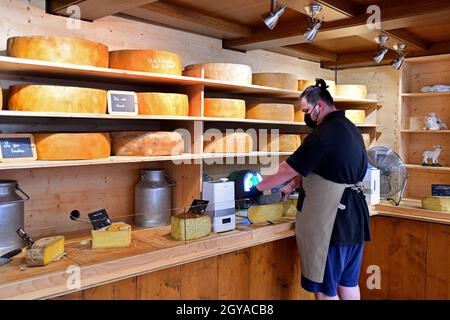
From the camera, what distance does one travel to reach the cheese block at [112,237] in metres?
2.08

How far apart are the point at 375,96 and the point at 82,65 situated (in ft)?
11.9

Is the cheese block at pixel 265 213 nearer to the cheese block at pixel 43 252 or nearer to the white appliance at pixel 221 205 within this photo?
the white appliance at pixel 221 205

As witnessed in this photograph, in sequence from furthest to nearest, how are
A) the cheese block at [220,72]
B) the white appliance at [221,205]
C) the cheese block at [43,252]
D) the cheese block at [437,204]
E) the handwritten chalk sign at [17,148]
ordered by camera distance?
1. the cheese block at [437,204]
2. the cheese block at [220,72]
3. the white appliance at [221,205]
4. the handwritten chalk sign at [17,148]
5. the cheese block at [43,252]

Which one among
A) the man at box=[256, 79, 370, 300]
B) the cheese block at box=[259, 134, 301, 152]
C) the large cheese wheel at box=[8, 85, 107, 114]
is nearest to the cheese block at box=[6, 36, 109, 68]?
the large cheese wheel at box=[8, 85, 107, 114]

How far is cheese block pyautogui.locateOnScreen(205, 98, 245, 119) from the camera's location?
3.00 meters

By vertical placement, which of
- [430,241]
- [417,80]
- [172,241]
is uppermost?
[417,80]

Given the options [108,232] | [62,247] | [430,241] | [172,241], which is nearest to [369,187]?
[430,241]

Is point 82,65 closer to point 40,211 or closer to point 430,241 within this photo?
point 40,211

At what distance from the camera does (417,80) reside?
4734 mm

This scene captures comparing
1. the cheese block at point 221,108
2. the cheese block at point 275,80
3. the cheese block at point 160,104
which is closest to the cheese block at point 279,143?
the cheese block at point 275,80

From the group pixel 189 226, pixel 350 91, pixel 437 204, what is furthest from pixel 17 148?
pixel 350 91

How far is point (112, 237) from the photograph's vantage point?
210 cm

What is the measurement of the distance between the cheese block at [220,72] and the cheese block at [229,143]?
40 centimetres

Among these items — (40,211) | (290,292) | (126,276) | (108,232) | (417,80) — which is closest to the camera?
(126,276)
